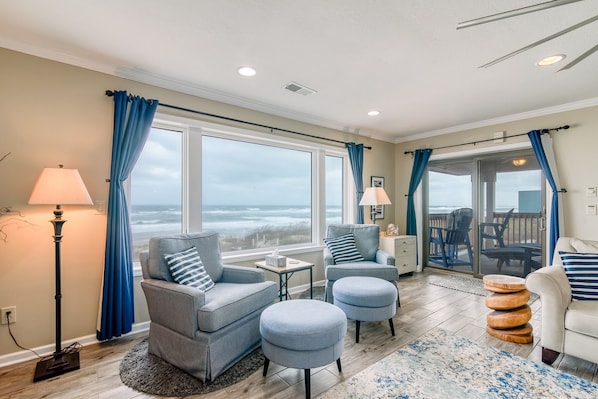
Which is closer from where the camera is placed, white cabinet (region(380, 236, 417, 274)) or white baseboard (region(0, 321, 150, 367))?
white baseboard (region(0, 321, 150, 367))

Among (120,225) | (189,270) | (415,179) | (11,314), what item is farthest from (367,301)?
(415,179)

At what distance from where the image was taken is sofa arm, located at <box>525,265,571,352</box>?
225 centimetres

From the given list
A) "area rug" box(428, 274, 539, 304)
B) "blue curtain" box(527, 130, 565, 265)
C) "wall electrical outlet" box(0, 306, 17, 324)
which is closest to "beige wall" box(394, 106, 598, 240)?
"blue curtain" box(527, 130, 565, 265)

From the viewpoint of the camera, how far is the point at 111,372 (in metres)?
2.20

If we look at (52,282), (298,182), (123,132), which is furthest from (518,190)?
(52,282)

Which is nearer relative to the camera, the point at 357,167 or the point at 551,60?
the point at 551,60

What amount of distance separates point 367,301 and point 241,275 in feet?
3.97

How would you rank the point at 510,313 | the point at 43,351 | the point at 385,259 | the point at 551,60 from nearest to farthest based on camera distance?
1. the point at 43,351
2. the point at 551,60
3. the point at 510,313
4. the point at 385,259

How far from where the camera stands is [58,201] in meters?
2.15

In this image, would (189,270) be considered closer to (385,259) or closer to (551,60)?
(385,259)

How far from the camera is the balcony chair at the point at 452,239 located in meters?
4.99

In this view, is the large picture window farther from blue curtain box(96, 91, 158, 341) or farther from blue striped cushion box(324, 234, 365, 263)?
blue striped cushion box(324, 234, 365, 263)

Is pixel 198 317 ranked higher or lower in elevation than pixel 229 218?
lower

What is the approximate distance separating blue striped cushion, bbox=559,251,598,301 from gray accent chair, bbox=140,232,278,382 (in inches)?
100
